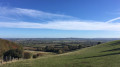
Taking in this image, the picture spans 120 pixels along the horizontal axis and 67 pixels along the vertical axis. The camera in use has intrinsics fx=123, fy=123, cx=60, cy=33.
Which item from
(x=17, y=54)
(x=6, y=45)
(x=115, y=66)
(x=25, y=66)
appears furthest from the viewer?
(x=6, y=45)

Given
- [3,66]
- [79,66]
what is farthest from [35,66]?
[79,66]

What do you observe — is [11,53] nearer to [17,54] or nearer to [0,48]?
[17,54]

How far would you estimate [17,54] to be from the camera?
2697 cm

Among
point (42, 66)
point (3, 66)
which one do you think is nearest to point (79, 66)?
point (42, 66)

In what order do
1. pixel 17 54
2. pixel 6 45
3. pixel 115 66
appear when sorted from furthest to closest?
1. pixel 6 45
2. pixel 17 54
3. pixel 115 66

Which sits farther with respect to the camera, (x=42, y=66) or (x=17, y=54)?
(x=17, y=54)

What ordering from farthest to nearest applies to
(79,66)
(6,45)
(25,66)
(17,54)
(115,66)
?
(6,45) < (17,54) < (25,66) < (79,66) < (115,66)

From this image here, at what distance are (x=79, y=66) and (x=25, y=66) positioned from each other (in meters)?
5.69

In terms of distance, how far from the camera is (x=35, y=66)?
13.1 meters

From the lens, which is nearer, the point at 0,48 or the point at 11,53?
the point at 11,53

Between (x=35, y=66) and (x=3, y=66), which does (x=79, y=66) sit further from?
(x=3, y=66)

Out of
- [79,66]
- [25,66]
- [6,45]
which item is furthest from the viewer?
Result: [6,45]

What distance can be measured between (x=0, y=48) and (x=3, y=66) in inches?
977

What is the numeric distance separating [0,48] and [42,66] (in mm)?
27149
